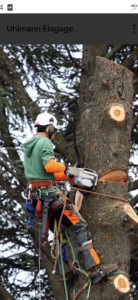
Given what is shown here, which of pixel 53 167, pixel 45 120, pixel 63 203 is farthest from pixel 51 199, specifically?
pixel 45 120

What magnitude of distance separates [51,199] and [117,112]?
1291mm

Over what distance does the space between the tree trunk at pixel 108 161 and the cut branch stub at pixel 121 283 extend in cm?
5

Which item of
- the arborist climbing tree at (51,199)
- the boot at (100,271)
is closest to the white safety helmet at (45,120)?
the arborist climbing tree at (51,199)

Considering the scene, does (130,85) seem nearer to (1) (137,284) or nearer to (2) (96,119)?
(2) (96,119)

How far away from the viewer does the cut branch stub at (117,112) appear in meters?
6.05

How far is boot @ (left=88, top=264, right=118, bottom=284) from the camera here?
5.42m

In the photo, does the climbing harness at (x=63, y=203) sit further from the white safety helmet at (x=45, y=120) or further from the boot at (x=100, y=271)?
the white safety helmet at (x=45, y=120)

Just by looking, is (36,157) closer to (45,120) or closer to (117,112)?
(45,120)

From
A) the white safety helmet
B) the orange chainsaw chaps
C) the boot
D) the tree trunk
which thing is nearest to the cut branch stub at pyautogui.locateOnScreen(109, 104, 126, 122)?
the tree trunk

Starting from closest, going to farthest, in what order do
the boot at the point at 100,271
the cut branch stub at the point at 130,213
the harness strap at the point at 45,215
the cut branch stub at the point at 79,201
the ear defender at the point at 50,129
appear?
the boot at the point at 100,271 → the harness strap at the point at 45,215 → the cut branch stub at the point at 130,213 → the ear defender at the point at 50,129 → the cut branch stub at the point at 79,201

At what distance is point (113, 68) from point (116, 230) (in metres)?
1.94

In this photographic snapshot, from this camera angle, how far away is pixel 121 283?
545cm

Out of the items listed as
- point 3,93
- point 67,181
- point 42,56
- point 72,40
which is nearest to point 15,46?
point 42,56

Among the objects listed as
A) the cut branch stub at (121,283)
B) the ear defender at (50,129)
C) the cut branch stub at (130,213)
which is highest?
the ear defender at (50,129)
